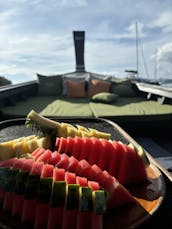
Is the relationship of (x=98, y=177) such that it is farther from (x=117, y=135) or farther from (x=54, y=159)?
(x=117, y=135)

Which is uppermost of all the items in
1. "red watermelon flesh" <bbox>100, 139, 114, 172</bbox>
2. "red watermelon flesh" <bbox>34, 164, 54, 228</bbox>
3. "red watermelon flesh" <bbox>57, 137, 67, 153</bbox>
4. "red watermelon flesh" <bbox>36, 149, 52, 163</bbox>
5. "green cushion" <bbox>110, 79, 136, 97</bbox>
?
"red watermelon flesh" <bbox>36, 149, 52, 163</bbox>

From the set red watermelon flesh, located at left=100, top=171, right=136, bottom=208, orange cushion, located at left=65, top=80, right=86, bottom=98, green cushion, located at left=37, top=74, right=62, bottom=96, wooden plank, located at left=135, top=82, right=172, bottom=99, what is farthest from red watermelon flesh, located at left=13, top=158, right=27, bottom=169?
green cushion, located at left=37, top=74, right=62, bottom=96

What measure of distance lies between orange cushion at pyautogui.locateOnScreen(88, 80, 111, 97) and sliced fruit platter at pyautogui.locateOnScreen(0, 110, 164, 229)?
4731mm

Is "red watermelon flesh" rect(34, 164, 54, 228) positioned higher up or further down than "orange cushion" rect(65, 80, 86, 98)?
higher up

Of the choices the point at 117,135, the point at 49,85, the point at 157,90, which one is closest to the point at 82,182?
the point at 117,135

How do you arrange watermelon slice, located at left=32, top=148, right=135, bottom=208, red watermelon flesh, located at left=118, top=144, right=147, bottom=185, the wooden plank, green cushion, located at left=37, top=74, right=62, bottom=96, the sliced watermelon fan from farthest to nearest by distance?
green cushion, located at left=37, top=74, right=62, bottom=96, the wooden plank, red watermelon flesh, located at left=118, top=144, right=147, bottom=185, watermelon slice, located at left=32, top=148, right=135, bottom=208, the sliced watermelon fan

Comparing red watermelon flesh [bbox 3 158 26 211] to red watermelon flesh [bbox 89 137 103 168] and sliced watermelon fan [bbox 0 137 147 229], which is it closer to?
Answer: sliced watermelon fan [bbox 0 137 147 229]

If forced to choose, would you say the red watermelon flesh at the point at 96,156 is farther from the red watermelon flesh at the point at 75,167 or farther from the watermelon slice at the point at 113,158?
the red watermelon flesh at the point at 75,167

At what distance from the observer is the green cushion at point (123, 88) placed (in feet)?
18.5

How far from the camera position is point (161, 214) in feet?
2.50

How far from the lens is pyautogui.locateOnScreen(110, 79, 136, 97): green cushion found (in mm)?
5625

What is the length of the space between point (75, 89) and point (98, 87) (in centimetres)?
47

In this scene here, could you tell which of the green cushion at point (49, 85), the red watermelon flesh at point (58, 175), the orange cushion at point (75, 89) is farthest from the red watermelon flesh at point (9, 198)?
Answer: the green cushion at point (49, 85)

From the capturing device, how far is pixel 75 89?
18.9 feet
